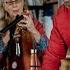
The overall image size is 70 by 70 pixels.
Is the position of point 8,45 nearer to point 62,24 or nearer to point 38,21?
point 38,21

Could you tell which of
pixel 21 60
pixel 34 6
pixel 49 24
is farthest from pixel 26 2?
pixel 21 60

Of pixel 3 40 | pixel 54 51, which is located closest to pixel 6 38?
pixel 3 40

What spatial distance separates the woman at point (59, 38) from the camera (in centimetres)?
151

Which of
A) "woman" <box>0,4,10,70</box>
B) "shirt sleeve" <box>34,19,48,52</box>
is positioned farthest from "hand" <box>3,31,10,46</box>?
"shirt sleeve" <box>34,19,48,52</box>

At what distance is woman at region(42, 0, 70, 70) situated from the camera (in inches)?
59.6

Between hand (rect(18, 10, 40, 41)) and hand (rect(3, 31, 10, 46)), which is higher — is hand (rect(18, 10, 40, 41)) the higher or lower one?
the higher one

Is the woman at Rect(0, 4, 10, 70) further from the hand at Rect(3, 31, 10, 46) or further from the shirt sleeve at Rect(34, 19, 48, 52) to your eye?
the shirt sleeve at Rect(34, 19, 48, 52)

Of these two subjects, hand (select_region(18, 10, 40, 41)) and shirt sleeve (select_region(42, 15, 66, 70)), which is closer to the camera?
shirt sleeve (select_region(42, 15, 66, 70))

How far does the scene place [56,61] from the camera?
1527mm

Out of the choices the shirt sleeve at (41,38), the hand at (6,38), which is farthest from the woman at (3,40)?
the shirt sleeve at (41,38)

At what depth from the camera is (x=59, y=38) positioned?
1.52 metres

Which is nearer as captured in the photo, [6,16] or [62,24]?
[62,24]

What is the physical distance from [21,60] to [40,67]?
12 cm

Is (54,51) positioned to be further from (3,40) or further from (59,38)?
(3,40)
